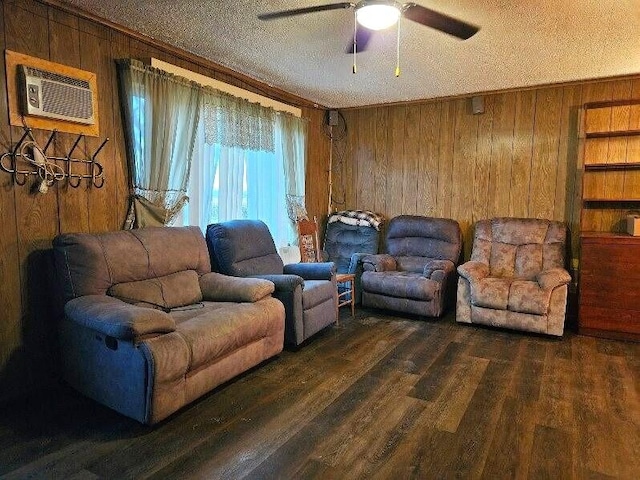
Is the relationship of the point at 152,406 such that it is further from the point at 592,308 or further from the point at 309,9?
the point at 592,308

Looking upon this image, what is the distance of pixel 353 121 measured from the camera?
5.50 m

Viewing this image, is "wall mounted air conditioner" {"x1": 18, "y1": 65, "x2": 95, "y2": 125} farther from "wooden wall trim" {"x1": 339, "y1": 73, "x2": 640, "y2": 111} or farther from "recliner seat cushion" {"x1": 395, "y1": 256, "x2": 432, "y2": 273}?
"wooden wall trim" {"x1": 339, "y1": 73, "x2": 640, "y2": 111}

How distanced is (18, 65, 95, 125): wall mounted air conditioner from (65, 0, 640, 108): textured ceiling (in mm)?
464

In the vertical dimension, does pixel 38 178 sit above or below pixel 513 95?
below

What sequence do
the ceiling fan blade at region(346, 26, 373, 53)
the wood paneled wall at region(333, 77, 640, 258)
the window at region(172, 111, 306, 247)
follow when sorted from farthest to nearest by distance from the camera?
the wood paneled wall at region(333, 77, 640, 258), the window at region(172, 111, 306, 247), the ceiling fan blade at region(346, 26, 373, 53)

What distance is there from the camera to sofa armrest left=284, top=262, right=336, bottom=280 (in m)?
3.80

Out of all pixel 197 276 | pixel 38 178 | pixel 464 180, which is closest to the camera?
pixel 38 178

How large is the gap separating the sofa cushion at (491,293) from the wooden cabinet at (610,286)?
66cm

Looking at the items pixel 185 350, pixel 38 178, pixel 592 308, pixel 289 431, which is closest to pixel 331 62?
pixel 38 178

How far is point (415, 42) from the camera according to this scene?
10.1ft

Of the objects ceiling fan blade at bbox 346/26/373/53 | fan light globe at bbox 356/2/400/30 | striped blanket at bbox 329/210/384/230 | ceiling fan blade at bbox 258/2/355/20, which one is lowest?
striped blanket at bbox 329/210/384/230

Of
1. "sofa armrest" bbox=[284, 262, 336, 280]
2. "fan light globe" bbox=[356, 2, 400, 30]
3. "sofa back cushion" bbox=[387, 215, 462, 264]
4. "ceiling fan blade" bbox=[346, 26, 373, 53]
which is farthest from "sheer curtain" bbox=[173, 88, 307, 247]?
"fan light globe" bbox=[356, 2, 400, 30]

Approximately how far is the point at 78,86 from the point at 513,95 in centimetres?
405

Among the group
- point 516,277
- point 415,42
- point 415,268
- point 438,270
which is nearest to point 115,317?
point 415,42
